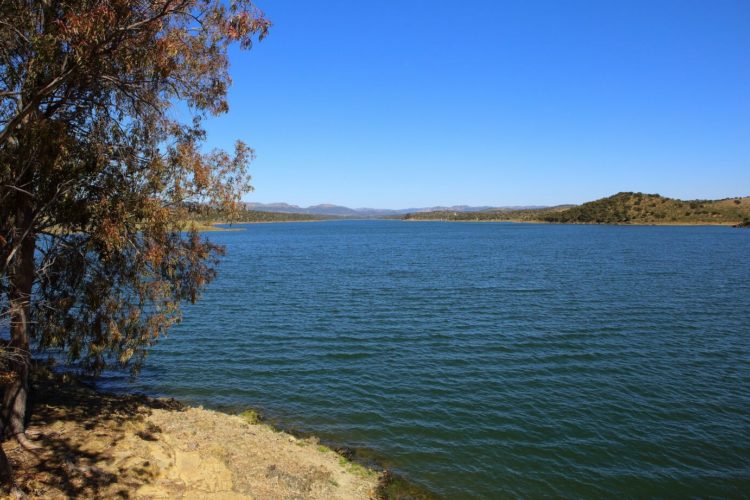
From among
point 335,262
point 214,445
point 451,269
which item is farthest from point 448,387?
point 335,262

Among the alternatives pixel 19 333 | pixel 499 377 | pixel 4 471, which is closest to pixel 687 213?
pixel 499 377

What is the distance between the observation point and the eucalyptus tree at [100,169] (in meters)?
10.0

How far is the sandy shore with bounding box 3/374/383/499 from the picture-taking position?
430 inches

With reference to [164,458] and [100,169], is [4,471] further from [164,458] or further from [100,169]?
[100,169]

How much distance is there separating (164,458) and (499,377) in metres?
14.3

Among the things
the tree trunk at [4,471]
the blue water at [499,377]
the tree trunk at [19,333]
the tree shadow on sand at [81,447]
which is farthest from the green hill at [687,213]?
the tree trunk at [4,471]

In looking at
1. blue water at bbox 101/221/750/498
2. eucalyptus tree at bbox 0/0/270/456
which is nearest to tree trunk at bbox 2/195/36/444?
eucalyptus tree at bbox 0/0/270/456

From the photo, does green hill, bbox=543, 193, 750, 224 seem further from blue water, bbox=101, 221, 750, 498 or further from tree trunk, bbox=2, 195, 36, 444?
tree trunk, bbox=2, 195, 36, 444

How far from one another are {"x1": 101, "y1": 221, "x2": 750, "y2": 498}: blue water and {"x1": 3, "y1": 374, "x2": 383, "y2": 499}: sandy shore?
7.19ft

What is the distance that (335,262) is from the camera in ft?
218

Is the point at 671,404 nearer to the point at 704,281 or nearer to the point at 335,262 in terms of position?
the point at 704,281

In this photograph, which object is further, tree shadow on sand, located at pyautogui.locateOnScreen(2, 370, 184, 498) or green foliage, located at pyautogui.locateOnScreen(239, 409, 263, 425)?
green foliage, located at pyautogui.locateOnScreen(239, 409, 263, 425)

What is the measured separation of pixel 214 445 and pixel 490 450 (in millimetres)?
8536

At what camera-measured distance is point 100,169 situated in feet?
39.5
